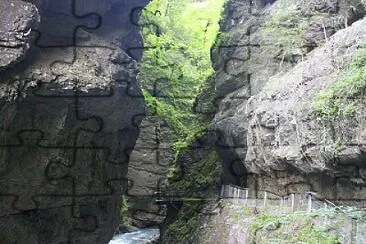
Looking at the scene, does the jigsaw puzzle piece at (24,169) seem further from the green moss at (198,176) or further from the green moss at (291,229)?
the green moss at (198,176)

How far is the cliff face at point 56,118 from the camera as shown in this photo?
5.33 meters

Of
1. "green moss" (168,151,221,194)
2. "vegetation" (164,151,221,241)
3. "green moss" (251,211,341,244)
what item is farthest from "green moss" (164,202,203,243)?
"green moss" (251,211,341,244)

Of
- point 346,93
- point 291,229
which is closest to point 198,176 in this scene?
point 291,229

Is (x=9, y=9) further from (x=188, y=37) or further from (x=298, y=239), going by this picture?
(x=188, y=37)

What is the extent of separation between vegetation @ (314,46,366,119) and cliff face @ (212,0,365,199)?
80 mm

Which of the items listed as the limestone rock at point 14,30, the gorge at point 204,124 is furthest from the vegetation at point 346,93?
the limestone rock at point 14,30

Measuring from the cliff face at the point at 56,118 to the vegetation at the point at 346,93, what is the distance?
2776 millimetres

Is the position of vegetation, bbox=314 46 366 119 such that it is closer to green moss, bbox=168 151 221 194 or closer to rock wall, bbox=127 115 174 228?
green moss, bbox=168 151 221 194

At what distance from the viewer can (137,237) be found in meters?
12.4

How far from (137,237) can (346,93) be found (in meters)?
8.58

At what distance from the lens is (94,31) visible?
737 centimetres

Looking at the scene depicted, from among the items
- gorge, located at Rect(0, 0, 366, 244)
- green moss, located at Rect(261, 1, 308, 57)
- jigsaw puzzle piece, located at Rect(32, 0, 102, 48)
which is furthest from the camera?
green moss, located at Rect(261, 1, 308, 57)

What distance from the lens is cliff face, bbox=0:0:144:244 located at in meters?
5.33

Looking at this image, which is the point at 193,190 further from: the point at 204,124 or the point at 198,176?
the point at 204,124
